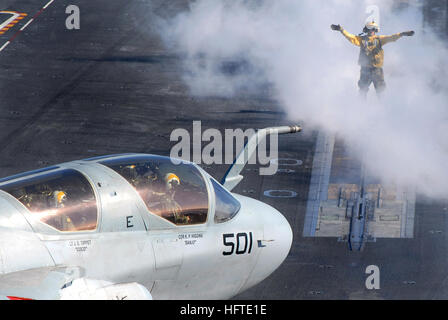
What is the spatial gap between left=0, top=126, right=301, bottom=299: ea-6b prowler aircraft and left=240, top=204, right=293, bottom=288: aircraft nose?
0.02m

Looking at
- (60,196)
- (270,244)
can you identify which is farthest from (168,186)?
(270,244)

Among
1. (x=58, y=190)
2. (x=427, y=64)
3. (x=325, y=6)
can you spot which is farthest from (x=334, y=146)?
(x=58, y=190)

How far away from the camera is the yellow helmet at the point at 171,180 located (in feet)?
43.7

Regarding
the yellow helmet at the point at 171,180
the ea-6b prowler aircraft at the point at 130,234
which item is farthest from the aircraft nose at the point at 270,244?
the yellow helmet at the point at 171,180

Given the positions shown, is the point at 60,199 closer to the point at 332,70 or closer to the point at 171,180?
the point at 171,180

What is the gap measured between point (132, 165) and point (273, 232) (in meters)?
2.52

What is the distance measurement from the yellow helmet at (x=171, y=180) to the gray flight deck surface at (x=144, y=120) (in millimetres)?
4404

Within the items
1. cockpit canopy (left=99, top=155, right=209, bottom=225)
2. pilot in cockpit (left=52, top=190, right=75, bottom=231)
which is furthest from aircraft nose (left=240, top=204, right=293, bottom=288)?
pilot in cockpit (left=52, top=190, right=75, bottom=231)

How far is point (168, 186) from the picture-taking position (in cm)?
1330

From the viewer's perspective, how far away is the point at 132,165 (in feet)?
43.9

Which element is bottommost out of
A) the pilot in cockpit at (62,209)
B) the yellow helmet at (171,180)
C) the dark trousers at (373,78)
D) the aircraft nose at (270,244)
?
the aircraft nose at (270,244)

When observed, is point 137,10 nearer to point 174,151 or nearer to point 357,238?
point 174,151

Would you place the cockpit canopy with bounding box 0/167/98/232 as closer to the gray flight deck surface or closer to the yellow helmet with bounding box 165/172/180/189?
the yellow helmet with bounding box 165/172/180/189

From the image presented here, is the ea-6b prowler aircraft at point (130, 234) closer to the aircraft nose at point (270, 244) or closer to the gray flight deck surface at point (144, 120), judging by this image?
the aircraft nose at point (270, 244)
